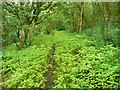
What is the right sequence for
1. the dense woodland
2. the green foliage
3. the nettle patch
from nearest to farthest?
the green foliage < the dense woodland < the nettle patch

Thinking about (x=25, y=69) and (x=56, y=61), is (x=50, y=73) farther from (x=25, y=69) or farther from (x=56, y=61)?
(x=56, y=61)

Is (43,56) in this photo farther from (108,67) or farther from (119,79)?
(119,79)

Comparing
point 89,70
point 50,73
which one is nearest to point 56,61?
point 50,73

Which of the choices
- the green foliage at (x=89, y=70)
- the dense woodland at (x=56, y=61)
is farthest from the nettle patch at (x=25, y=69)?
the green foliage at (x=89, y=70)

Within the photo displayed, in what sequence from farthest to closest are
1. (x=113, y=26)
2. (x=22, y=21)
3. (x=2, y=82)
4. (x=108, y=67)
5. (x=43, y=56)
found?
1. (x=113, y=26)
2. (x=22, y=21)
3. (x=43, y=56)
4. (x=2, y=82)
5. (x=108, y=67)

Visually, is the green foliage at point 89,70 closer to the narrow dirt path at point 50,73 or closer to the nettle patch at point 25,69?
the narrow dirt path at point 50,73

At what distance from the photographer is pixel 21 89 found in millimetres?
4043

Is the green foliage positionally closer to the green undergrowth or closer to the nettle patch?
the green undergrowth

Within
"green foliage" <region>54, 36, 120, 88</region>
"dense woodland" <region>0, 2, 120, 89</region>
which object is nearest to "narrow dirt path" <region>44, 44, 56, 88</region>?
"dense woodland" <region>0, 2, 120, 89</region>

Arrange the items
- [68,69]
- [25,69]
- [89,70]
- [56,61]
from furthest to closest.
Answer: [56,61] < [25,69] < [68,69] < [89,70]

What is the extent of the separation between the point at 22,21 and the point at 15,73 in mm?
2542

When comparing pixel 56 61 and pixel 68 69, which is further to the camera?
pixel 56 61

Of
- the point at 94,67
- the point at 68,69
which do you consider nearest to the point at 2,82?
the point at 68,69

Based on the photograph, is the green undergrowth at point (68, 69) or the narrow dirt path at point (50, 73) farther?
the narrow dirt path at point (50, 73)
